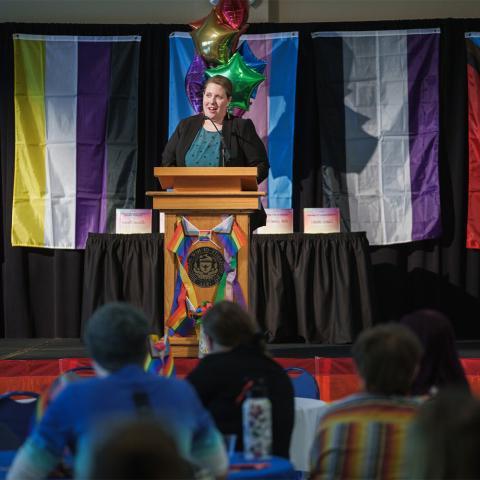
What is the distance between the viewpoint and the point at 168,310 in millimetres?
4977

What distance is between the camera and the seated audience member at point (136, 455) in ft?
3.46

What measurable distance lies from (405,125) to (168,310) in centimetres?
368

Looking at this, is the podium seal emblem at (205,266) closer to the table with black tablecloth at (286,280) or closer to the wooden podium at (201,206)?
the wooden podium at (201,206)

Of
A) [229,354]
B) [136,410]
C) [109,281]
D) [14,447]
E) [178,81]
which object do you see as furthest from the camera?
[178,81]

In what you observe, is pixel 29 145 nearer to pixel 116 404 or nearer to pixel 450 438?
pixel 116 404

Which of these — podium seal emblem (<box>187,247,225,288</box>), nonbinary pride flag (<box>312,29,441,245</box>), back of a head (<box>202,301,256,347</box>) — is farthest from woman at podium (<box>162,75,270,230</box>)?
nonbinary pride flag (<box>312,29,441,245</box>)

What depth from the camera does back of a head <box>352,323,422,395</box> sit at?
2.17 m

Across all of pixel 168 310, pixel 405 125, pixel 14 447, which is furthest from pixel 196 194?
pixel 405 125

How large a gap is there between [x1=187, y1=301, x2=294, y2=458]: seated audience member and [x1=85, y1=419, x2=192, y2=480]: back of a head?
4.98 ft

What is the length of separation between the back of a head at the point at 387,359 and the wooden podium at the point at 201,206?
2674 mm

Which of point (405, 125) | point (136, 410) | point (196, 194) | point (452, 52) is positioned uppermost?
point (452, 52)

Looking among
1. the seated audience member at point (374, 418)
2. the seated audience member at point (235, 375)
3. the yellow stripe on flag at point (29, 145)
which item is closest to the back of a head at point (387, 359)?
the seated audience member at point (374, 418)

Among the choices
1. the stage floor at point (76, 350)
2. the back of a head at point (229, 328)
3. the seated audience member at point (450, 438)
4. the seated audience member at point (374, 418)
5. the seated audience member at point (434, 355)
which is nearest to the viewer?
the seated audience member at point (450, 438)

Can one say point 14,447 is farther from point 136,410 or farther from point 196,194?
point 196,194
